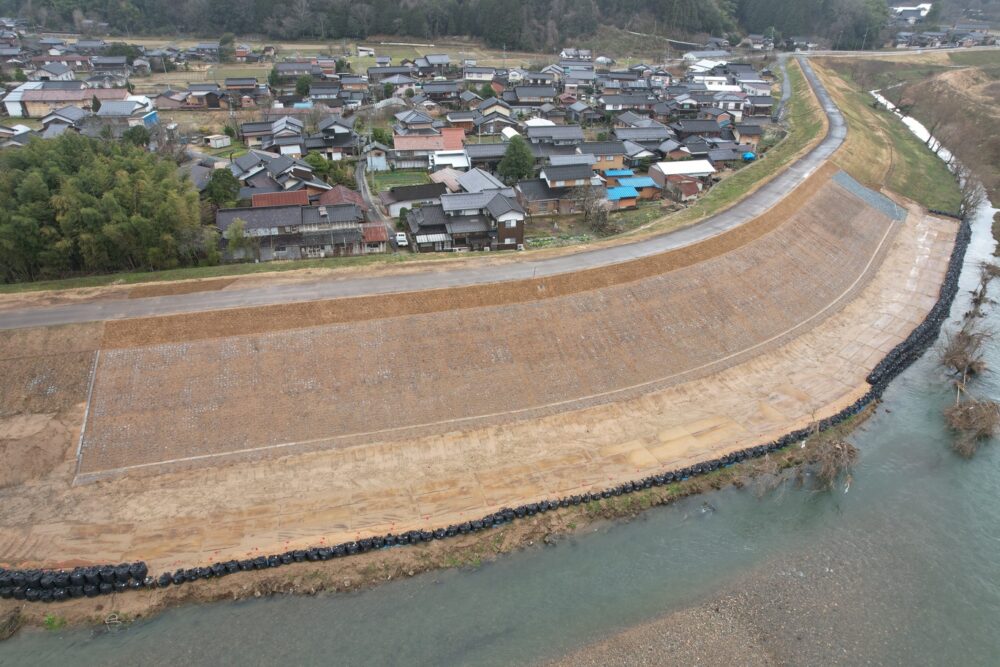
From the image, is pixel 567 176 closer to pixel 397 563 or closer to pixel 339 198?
pixel 339 198

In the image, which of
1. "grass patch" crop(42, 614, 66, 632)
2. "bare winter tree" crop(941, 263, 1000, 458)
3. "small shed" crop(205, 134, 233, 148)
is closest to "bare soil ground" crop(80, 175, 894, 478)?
"grass patch" crop(42, 614, 66, 632)

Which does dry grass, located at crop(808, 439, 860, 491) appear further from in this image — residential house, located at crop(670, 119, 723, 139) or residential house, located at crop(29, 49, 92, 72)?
residential house, located at crop(29, 49, 92, 72)

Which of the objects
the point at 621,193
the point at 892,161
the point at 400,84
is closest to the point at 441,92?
the point at 400,84

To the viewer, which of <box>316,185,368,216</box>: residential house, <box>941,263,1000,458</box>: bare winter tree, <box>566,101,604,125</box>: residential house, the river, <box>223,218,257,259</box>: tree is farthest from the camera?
<box>566,101,604,125</box>: residential house

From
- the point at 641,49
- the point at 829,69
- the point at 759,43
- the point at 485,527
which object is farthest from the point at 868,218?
the point at 759,43

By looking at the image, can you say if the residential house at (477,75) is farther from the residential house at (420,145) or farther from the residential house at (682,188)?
the residential house at (682,188)
